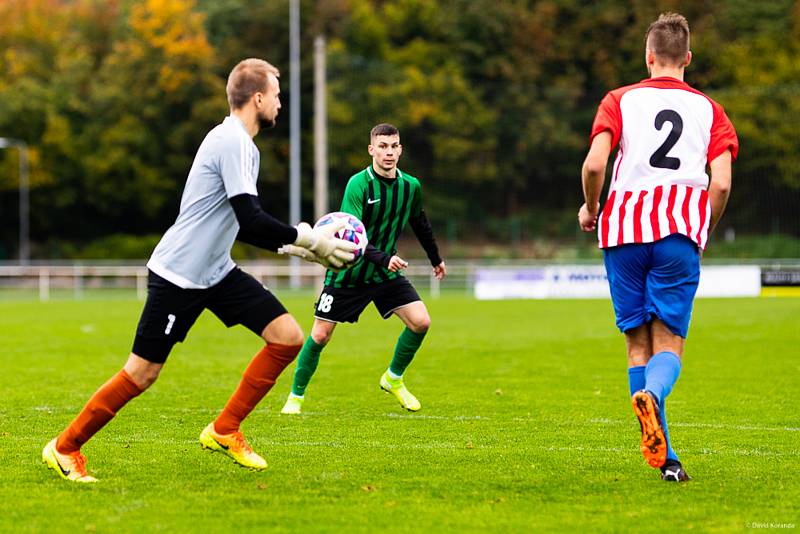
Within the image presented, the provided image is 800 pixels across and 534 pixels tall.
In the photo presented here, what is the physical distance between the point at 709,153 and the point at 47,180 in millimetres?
47513

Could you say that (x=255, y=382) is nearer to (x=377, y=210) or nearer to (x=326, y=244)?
(x=326, y=244)

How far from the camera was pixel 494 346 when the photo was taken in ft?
52.2

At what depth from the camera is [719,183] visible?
19.4 ft

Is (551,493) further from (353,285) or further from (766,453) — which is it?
(353,285)

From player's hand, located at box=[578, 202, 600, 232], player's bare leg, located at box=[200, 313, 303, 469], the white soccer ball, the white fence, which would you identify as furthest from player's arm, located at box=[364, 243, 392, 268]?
the white fence

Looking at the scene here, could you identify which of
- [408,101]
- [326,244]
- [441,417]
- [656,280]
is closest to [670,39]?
[656,280]

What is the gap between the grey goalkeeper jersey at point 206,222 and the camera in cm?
586

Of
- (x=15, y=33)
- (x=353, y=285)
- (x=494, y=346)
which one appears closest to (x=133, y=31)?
(x=15, y=33)

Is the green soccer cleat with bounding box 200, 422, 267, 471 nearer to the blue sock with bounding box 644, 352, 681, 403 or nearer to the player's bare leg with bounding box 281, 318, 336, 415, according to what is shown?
the blue sock with bounding box 644, 352, 681, 403

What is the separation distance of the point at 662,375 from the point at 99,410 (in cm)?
288

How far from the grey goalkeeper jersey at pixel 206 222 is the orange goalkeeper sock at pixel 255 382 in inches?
20.6

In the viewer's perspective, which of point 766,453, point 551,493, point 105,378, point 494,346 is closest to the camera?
point 551,493

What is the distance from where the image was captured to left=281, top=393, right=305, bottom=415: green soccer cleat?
8984 mm

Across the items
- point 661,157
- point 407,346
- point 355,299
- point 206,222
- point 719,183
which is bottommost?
point 407,346
